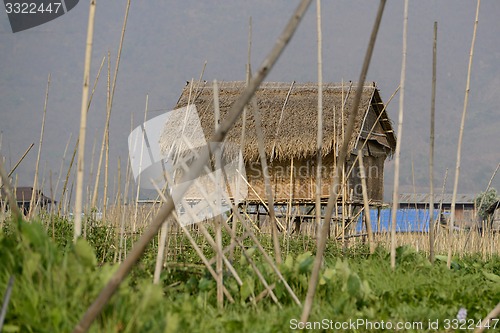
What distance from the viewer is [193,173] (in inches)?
55.4

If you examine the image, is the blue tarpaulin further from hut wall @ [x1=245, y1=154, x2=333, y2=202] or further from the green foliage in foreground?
the green foliage in foreground

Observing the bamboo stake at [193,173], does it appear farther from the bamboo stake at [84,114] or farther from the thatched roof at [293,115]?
the thatched roof at [293,115]

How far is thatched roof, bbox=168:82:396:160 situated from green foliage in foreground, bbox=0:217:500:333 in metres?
7.66

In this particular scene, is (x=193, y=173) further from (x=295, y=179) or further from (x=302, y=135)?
(x=302, y=135)

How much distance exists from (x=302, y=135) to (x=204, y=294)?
29.9 feet

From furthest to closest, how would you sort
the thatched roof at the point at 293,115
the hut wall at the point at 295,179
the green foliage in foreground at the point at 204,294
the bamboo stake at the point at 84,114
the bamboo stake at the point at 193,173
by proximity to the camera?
the thatched roof at the point at 293,115 < the hut wall at the point at 295,179 < the bamboo stake at the point at 84,114 < the green foliage in foreground at the point at 204,294 < the bamboo stake at the point at 193,173

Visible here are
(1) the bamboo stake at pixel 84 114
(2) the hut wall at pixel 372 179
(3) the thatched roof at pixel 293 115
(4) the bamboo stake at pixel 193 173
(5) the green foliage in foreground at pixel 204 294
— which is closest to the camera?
(4) the bamboo stake at pixel 193 173

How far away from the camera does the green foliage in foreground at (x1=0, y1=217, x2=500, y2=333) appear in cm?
159

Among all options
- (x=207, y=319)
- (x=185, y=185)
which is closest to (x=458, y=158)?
(x=207, y=319)

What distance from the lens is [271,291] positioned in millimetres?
2391

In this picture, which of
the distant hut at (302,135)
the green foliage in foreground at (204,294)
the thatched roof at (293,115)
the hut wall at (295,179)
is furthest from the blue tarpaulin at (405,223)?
the green foliage in foreground at (204,294)

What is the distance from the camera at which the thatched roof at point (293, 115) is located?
36.9 feet

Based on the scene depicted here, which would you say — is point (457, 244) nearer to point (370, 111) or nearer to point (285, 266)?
point (370, 111)

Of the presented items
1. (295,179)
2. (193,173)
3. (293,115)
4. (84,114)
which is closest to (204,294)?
(84,114)
